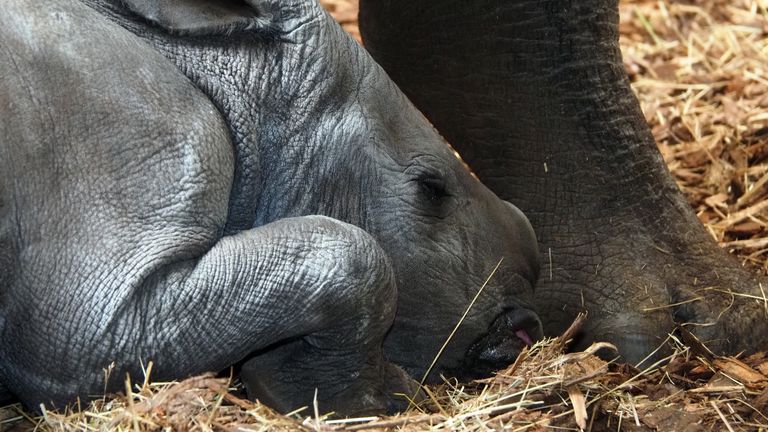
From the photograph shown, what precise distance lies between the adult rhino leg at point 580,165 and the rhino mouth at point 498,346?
661 millimetres

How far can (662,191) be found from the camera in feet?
18.5

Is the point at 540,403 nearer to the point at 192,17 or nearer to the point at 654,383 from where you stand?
the point at 654,383

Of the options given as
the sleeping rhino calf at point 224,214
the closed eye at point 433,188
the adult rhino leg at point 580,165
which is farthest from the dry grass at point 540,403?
the closed eye at point 433,188

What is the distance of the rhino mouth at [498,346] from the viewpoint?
4.65 meters

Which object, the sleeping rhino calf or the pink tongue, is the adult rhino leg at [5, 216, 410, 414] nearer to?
the sleeping rhino calf

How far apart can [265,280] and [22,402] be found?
967mm

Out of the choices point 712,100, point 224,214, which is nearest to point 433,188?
point 224,214

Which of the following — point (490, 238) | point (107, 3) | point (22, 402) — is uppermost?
point (107, 3)

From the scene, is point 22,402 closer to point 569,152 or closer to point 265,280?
point 265,280

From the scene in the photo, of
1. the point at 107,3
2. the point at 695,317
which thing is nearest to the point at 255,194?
the point at 107,3

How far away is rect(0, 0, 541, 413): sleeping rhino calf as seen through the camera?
3.94m

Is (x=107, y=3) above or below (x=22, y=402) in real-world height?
above

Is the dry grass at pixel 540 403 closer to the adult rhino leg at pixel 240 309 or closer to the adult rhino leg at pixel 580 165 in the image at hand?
the adult rhino leg at pixel 240 309

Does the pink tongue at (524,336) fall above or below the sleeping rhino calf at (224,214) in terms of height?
below
